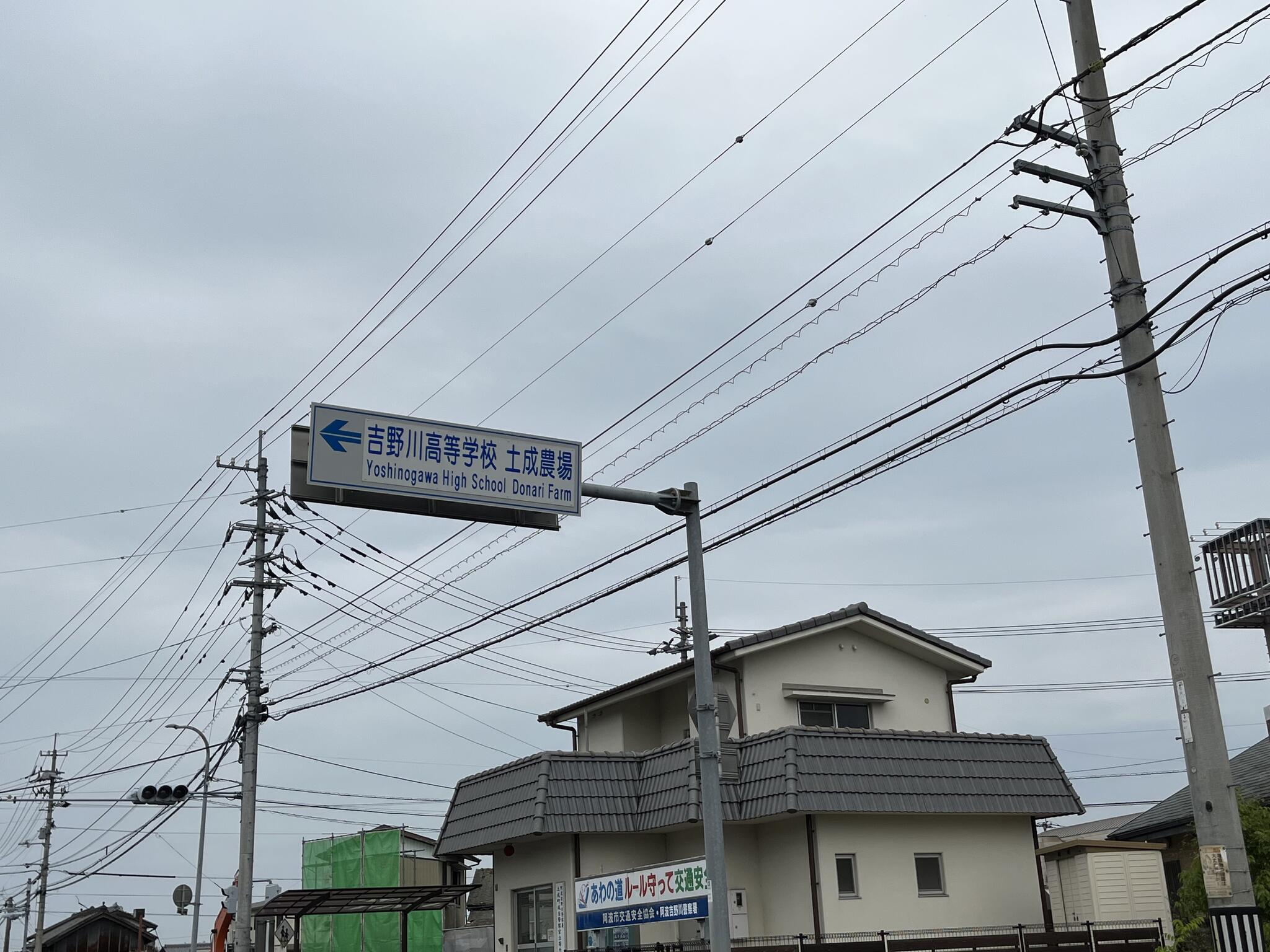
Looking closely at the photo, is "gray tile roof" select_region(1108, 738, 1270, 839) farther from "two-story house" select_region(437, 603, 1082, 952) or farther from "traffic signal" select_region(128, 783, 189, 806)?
"traffic signal" select_region(128, 783, 189, 806)

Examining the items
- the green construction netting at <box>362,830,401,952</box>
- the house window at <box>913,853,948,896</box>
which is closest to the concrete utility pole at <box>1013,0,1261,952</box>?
the house window at <box>913,853,948,896</box>

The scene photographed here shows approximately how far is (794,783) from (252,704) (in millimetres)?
12824

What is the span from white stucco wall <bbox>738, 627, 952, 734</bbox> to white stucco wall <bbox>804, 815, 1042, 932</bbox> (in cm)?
298

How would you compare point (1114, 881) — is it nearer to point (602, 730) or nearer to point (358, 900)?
point (602, 730)

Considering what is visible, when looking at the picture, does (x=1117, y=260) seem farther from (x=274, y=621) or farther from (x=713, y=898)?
(x=274, y=621)

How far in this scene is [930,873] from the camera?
2192 centimetres

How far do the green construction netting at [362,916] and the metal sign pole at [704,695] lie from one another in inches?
979

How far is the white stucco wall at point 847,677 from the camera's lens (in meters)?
23.9

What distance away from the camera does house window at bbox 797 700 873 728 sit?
80.4 feet

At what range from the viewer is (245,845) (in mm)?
25734

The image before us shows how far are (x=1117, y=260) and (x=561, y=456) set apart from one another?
568 centimetres

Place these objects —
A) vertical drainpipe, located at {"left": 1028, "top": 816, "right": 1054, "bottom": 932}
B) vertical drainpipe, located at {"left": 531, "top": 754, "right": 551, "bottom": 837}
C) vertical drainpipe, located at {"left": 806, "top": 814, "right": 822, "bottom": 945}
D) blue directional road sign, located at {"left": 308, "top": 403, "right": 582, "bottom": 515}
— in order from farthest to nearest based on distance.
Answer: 1. vertical drainpipe, located at {"left": 1028, "top": 816, "right": 1054, "bottom": 932}
2. vertical drainpipe, located at {"left": 531, "top": 754, "right": 551, "bottom": 837}
3. vertical drainpipe, located at {"left": 806, "top": 814, "right": 822, "bottom": 945}
4. blue directional road sign, located at {"left": 308, "top": 403, "right": 582, "bottom": 515}

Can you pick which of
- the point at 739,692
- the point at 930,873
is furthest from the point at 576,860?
the point at 930,873

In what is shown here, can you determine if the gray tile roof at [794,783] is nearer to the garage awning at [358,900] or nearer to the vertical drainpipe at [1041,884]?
the vertical drainpipe at [1041,884]
